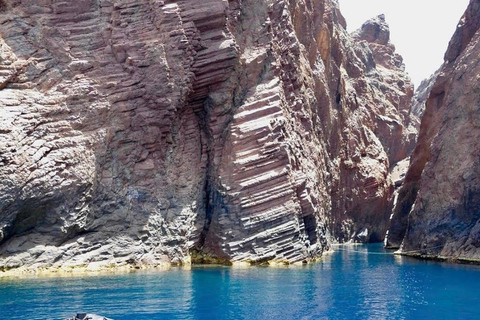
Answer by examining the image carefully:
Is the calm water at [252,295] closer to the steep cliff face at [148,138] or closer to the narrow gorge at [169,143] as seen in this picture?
the steep cliff face at [148,138]

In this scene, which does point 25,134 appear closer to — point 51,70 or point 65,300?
point 51,70

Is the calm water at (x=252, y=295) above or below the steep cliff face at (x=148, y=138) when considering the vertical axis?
below

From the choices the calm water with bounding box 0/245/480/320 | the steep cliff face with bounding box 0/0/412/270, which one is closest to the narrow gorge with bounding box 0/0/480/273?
the steep cliff face with bounding box 0/0/412/270

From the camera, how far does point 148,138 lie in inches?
2002

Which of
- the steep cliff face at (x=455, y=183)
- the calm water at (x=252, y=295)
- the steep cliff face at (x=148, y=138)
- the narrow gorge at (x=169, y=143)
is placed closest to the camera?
the calm water at (x=252, y=295)

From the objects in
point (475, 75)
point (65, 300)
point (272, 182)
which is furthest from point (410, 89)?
point (65, 300)

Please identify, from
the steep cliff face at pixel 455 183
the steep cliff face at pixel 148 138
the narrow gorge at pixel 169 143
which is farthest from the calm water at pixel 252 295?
the steep cliff face at pixel 455 183

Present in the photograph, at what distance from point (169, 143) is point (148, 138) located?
2.28 m

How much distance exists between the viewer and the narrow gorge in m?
45.0

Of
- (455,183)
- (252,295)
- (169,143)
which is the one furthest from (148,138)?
(455,183)

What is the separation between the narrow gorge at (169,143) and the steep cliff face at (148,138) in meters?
0.11

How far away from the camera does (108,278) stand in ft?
133

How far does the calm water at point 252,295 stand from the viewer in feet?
94.0

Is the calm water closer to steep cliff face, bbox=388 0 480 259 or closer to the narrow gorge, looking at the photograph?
the narrow gorge
